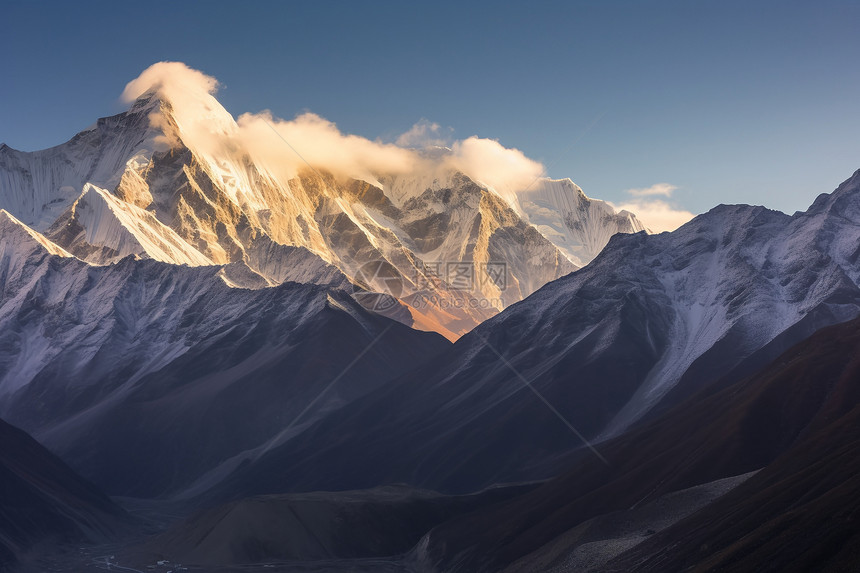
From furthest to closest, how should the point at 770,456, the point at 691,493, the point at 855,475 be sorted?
the point at 770,456 → the point at 691,493 → the point at 855,475

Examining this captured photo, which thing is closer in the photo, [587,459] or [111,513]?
[587,459]

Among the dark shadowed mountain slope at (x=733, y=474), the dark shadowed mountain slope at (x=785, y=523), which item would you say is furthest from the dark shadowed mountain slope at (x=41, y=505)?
the dark shadowed mountain slope at (x=785, y=523)

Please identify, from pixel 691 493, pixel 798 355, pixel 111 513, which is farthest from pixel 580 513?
pixel 111 513

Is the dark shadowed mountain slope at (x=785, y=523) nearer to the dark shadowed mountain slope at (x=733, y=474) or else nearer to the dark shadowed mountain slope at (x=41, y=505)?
the dark shadowed mountain slope at (x=733, y=474)

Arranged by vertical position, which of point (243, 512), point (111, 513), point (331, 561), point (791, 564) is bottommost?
point (791, 564)

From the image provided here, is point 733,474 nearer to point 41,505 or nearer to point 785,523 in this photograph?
point 785,523

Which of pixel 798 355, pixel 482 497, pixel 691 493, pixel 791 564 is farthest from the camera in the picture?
pixel 482 497

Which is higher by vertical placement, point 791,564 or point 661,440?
point 661,440

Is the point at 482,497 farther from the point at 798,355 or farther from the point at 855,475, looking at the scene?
the point at 855,475
